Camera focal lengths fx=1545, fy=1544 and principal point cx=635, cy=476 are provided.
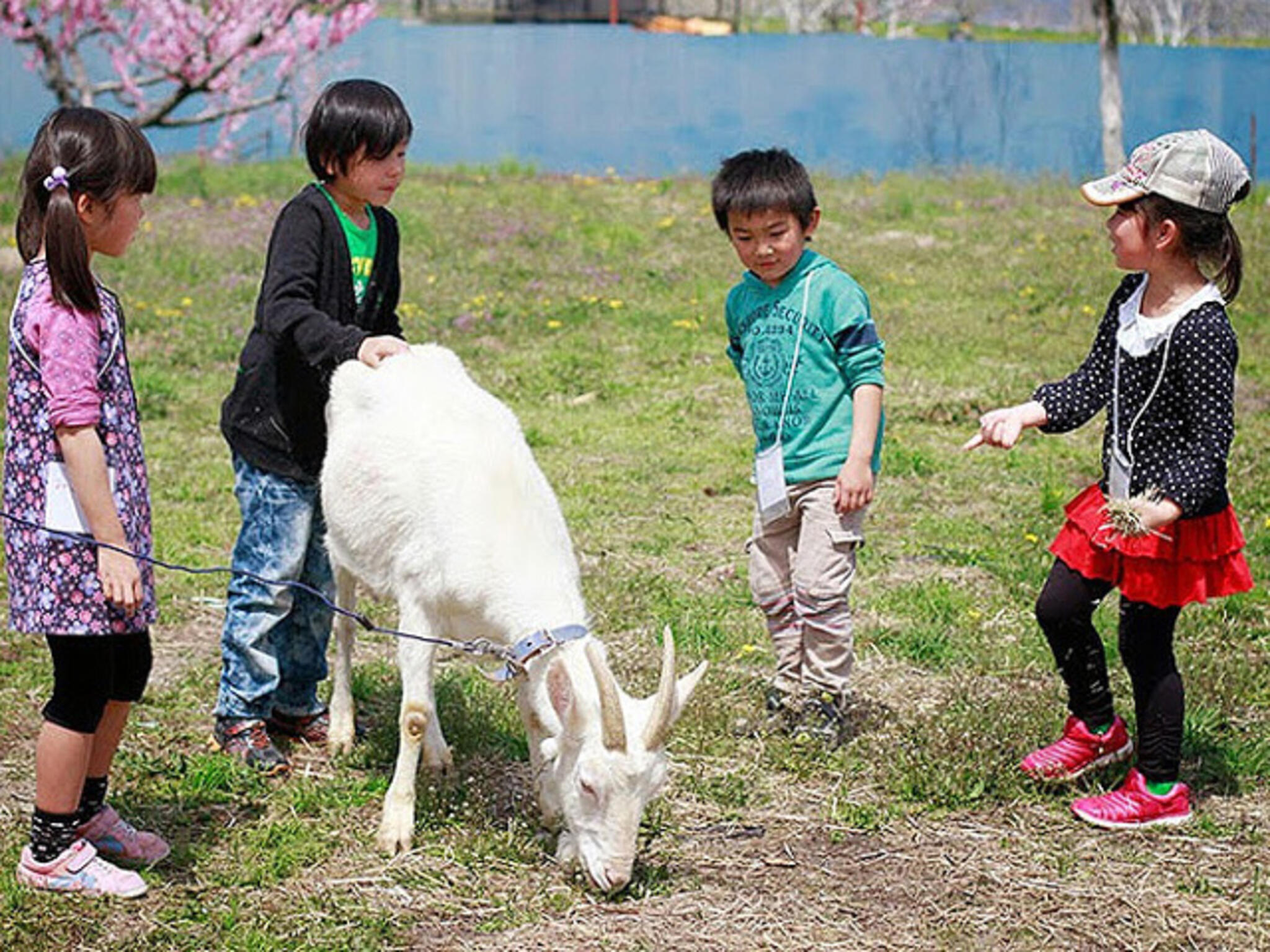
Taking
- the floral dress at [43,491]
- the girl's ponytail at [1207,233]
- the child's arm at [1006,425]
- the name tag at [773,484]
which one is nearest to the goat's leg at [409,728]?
the floral dress at [43,491]

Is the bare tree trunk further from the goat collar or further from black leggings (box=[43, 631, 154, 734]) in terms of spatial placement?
black leggings (box=[43, 631, 154, 734])

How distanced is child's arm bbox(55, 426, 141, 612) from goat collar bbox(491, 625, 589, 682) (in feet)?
3.00

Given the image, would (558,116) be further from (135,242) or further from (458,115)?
(135,242)

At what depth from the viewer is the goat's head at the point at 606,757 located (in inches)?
139

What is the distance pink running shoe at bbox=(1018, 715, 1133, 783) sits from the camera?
4.42m

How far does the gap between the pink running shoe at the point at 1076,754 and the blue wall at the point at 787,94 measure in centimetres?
1676

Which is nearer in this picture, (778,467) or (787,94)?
(778,467)

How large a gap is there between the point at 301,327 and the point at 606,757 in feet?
4.89

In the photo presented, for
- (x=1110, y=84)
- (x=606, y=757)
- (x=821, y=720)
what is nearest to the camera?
(x=606, y=757)

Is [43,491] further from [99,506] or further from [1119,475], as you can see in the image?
[1119,475]

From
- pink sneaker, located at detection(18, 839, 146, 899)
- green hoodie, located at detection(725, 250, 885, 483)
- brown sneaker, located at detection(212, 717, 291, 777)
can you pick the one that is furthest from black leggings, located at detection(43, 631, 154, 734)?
green hoodie, located at detection(725, 250, 885, 483)

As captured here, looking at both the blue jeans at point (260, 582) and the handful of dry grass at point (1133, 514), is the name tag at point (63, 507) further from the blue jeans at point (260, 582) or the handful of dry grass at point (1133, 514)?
the handful of dry grass at point (1133, 514)

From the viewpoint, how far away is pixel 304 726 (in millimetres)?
4824

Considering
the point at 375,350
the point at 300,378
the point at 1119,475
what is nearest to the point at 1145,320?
the point at 1119,475
